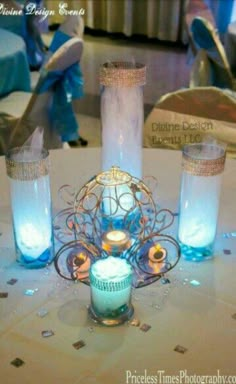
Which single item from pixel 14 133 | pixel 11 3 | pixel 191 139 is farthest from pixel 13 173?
pixel 11 3

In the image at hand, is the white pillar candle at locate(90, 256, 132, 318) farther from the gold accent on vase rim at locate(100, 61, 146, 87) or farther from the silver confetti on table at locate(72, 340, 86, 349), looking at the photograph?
the gold accent on vase rim at locate(100, 61, 146, 87)

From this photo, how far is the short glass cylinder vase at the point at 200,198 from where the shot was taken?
0.89 metres

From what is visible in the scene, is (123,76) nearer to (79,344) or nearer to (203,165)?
(203,165)

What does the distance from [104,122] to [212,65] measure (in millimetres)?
1579

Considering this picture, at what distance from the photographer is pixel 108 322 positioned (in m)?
0.79

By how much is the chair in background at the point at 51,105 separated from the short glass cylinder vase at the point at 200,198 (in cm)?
131

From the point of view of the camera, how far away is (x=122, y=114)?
3.25 ft

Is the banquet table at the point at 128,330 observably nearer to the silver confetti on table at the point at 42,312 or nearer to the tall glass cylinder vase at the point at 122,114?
the silver confetti on table at the point at 42,312

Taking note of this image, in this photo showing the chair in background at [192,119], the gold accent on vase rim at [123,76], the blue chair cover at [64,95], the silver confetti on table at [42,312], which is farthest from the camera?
the blue chair cover at [64,95]

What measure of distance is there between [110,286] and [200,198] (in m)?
0.26

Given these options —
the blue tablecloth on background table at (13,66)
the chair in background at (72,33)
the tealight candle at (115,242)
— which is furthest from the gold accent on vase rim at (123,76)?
the blue tablecloth on background table at (13,66)

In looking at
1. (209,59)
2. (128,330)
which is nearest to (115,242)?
(128,330)

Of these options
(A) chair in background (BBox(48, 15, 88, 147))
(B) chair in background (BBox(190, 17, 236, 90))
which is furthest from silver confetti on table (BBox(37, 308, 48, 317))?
(B) chair in background (BBox(190, 17, 236, 90))

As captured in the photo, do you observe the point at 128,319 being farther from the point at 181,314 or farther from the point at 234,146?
the point at 234,146
